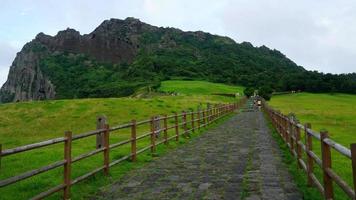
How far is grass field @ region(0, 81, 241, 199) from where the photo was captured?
1012 centimetres

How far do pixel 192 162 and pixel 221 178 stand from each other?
117 inches

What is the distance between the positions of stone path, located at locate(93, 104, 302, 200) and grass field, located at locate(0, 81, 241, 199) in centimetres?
74

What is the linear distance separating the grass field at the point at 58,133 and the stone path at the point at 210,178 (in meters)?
0.74

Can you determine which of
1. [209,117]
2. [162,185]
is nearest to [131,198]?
[162,185]

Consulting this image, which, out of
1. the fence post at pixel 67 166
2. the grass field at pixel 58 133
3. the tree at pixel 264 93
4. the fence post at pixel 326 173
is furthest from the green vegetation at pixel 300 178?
the tree at pixel 264 93

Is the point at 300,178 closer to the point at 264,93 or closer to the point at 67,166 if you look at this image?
the point at 67,166

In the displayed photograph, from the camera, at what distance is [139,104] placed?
41.1 meters

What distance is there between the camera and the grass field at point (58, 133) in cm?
1012

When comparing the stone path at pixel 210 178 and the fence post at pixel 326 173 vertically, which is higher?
the fence post at pixel 326 173

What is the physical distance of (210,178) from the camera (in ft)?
34.2

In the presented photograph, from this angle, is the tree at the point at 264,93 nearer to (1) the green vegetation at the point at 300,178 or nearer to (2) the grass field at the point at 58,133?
(2) the grass field at the point at 58,133

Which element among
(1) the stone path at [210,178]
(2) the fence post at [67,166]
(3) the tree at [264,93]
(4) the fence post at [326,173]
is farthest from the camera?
(3) the tree at [264,93]

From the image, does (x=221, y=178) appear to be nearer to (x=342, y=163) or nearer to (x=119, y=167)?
(x=119, y=167)

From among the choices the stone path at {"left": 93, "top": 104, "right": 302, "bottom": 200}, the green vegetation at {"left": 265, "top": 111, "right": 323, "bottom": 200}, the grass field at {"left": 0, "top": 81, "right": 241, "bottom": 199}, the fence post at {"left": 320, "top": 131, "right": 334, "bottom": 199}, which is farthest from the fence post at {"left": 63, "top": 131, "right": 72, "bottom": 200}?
the fence post at {"left": 320, "top": 131, "right": 334, "bottom": 199}
